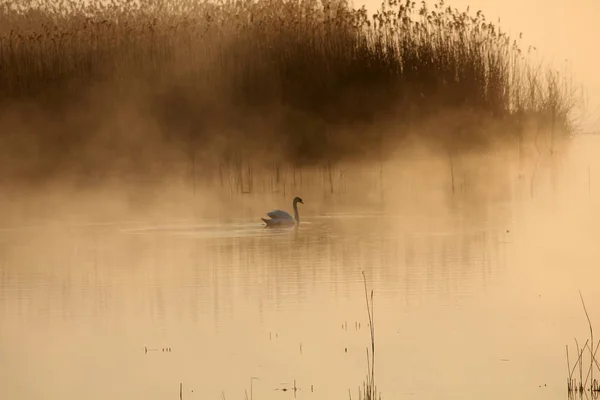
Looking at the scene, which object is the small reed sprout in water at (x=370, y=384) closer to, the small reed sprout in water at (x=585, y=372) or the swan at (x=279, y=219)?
the small reed sprout in water at (x=585, y=372)

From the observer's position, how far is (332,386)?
5113 millimetres

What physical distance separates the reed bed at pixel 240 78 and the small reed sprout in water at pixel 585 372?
10500 millimetres

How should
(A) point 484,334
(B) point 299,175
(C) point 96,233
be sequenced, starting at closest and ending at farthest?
1. (A) point 484,334
2. (C) point 96,233
3. (B) point 299,175

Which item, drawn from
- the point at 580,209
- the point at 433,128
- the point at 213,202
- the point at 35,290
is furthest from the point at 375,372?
the point at 433,128

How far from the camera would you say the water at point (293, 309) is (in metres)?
5.27

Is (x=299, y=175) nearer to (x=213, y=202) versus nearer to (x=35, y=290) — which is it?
(x=213, y=202)

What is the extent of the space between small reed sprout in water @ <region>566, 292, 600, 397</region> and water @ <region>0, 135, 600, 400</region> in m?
0.07

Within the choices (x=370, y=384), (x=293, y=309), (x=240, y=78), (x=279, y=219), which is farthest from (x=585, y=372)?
(x=240, y=78)

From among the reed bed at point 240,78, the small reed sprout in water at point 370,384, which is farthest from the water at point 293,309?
the reed bed at point 240,78

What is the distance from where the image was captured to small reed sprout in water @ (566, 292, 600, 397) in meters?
4.92

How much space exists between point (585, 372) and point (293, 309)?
6.55 feet

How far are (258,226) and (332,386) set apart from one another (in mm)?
6465

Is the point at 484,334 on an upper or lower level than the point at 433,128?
lower

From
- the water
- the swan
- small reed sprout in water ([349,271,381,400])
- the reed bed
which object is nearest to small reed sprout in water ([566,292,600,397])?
the water
